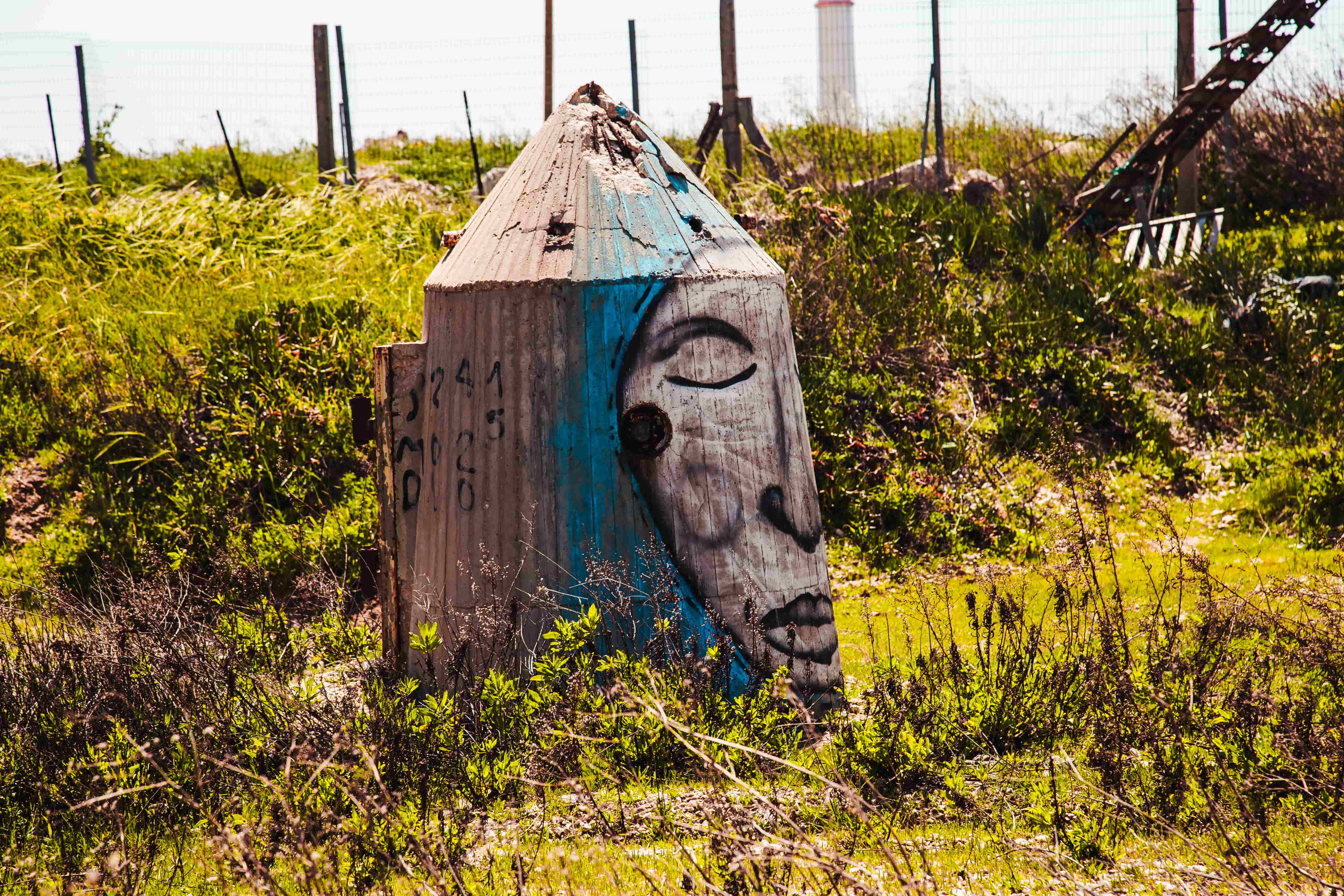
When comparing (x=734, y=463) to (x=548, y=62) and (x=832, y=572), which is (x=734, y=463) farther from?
(x=548, y=62)

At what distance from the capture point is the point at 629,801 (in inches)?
114

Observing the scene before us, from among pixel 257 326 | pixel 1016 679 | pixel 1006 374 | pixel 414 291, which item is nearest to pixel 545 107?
Result: pixel 414 291

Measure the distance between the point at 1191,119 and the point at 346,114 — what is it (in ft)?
29.4

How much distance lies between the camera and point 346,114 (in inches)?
453

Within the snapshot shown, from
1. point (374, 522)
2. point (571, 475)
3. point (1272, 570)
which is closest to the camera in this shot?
point (571, 475)

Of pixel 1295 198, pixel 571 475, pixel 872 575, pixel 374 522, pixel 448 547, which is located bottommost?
pixel 872 575

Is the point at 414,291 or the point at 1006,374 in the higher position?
the point at 414,291

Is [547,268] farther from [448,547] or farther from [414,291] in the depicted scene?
[414,291]

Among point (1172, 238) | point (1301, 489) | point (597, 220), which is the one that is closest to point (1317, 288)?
point (1172, 238)

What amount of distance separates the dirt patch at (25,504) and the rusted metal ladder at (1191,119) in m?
9.18

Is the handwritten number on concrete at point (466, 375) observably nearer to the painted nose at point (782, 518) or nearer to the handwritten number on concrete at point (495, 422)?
the handwritten number on concrete at point (495, 422)

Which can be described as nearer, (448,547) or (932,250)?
(448,547)

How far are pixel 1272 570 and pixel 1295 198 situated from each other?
283 inches

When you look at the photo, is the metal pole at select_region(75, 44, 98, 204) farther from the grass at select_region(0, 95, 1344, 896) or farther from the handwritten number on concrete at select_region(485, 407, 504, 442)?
the handwritten number on concrete at select_region(485, 407, 504, 442)
